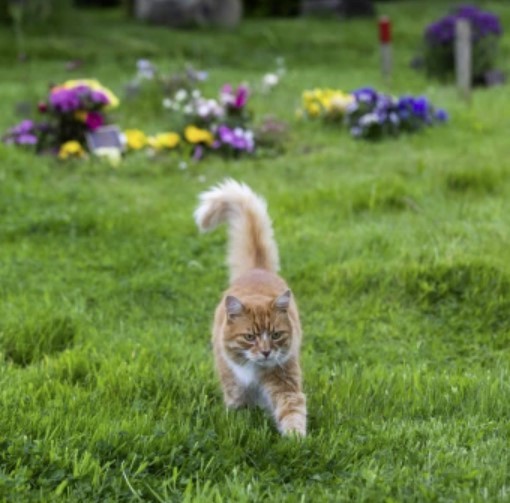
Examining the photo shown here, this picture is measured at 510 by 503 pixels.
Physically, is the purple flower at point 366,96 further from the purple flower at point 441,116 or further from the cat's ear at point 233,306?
the cat's ear at point 233,306

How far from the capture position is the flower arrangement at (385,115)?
981cm

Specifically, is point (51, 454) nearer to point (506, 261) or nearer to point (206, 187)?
point (506, 261)

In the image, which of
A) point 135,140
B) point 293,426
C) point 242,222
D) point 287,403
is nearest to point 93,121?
point 135,140

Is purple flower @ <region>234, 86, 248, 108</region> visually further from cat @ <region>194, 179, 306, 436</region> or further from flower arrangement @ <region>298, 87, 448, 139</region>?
cat @ <region>194, 179, 306, 436</region>

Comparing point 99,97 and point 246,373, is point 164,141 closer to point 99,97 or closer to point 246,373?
point 99,97

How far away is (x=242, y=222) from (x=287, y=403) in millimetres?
1226

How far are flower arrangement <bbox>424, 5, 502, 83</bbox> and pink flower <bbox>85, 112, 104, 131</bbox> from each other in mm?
7464

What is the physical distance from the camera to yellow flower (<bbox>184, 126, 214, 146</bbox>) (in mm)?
9219

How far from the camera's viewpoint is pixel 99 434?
359 centimetres

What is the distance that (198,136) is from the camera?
30.3ft

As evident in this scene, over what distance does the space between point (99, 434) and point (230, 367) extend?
2.36 ft

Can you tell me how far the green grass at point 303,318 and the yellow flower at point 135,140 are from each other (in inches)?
15.2

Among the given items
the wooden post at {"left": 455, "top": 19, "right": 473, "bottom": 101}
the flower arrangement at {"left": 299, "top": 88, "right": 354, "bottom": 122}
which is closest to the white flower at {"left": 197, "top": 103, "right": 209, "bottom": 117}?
the flower arrangement at {"left": 299, "top": 88, "right": 354, "bottom": 122}

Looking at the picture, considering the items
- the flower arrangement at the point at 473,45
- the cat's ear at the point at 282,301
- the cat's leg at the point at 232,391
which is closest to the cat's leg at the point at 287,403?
the cat's leg at the point at 232,391
